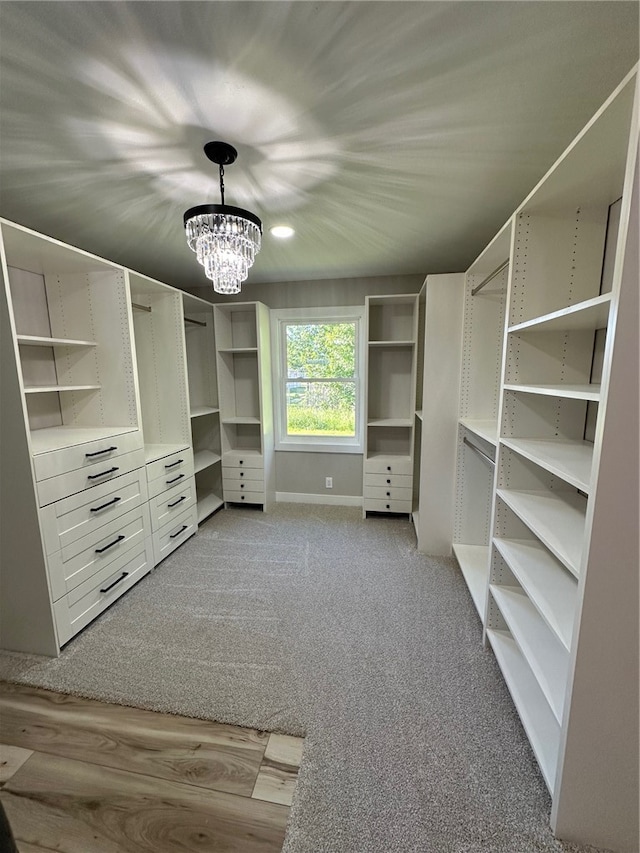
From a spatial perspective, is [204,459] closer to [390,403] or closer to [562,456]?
[390,403]

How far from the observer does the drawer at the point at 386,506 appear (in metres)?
3.27

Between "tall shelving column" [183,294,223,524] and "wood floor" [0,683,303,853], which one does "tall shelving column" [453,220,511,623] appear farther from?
"tall shelving column" [183,294,223,524]

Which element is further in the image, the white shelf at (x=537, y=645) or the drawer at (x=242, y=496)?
the drawer at (x=242, y=496)

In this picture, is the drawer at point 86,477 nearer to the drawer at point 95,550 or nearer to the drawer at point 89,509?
the drawer at point 89,509

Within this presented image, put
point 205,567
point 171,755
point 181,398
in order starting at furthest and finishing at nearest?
1. point 181,398
2. point 205,567
3. point 171,755

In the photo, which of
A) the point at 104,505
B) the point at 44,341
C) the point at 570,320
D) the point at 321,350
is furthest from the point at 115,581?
the point at 570,320

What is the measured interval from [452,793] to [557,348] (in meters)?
1.77

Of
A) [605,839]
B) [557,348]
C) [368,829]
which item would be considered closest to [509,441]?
[557,348]

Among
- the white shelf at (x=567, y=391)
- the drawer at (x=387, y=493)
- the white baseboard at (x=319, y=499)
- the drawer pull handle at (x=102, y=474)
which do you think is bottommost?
the white baseboard at (x=319, y=499)

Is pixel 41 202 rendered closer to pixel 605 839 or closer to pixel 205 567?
pixel 205 567

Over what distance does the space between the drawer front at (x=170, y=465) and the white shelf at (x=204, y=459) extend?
0.20 meters

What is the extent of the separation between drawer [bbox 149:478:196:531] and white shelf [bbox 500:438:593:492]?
2.39 meters

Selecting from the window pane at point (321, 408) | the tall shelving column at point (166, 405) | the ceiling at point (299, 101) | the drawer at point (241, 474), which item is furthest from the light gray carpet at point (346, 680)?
the ceiling at point (299, 101)

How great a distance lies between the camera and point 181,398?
2924 mm
